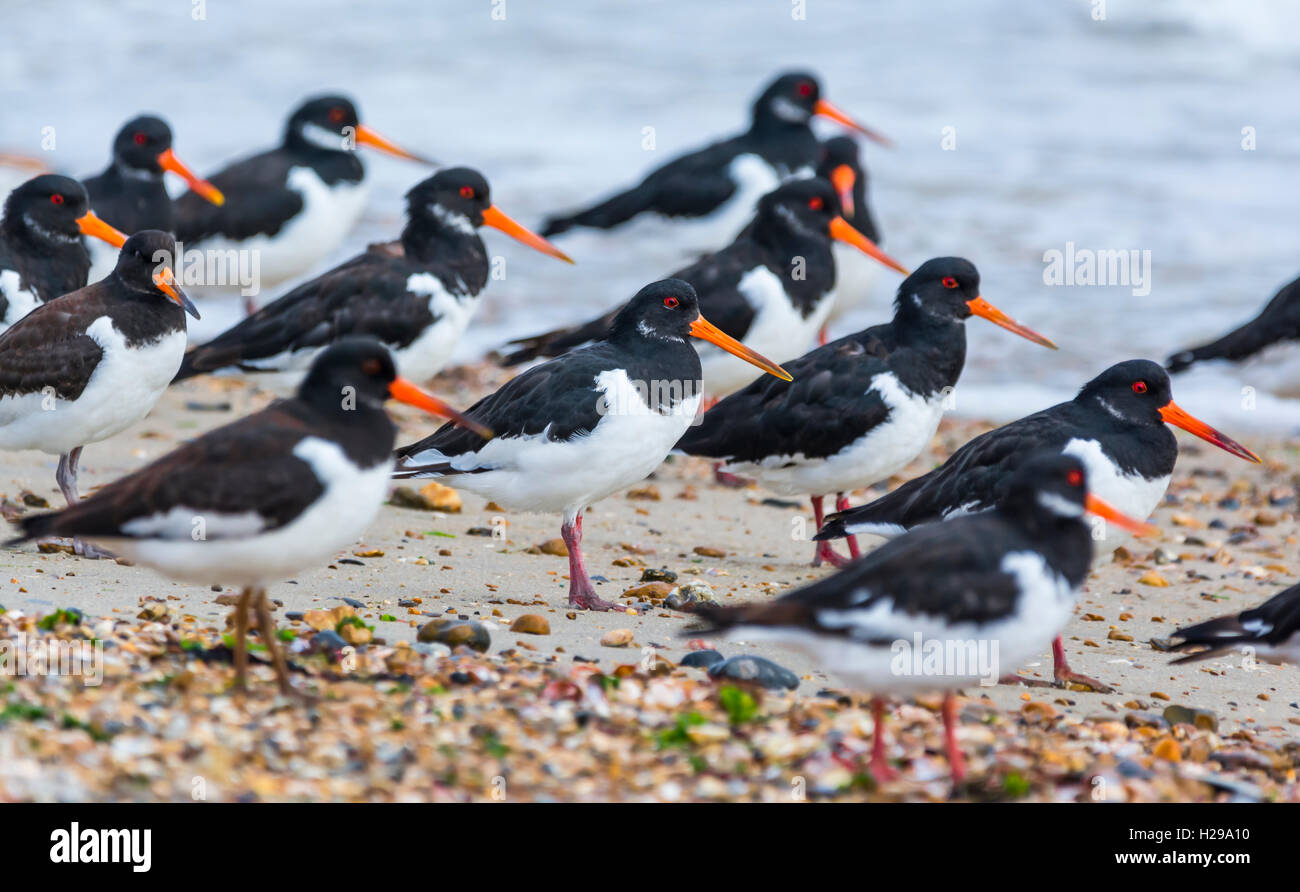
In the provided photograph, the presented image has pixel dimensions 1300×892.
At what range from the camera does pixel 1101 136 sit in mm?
16641

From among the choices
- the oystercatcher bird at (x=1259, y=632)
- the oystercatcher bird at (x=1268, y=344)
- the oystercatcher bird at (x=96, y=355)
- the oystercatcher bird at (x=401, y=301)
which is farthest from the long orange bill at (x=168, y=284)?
the oystercatcher bird at (x=1268, y=344)

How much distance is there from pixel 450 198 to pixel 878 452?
2.75m

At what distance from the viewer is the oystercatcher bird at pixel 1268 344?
8844 millimetres

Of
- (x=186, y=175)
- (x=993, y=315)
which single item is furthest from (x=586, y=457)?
(x=186, y=175)

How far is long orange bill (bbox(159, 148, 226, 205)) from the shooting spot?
9.26m

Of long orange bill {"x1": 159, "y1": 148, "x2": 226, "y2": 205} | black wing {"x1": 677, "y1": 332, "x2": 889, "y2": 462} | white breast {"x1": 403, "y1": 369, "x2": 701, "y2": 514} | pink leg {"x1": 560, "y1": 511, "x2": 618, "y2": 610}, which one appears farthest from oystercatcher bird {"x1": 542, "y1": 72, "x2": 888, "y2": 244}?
pink leg {"x1": 560, "y1": 511, "x2": 618, "y2": 610}

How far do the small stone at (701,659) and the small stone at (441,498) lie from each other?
252 cm

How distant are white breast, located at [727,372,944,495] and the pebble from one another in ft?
6.14

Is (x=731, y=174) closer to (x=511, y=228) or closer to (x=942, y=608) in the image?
(x=511, y=228)

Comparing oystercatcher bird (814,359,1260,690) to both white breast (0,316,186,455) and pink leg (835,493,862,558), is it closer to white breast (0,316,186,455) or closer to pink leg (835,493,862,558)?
pink leg (835,493,862,558)

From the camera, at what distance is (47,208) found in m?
7.37
